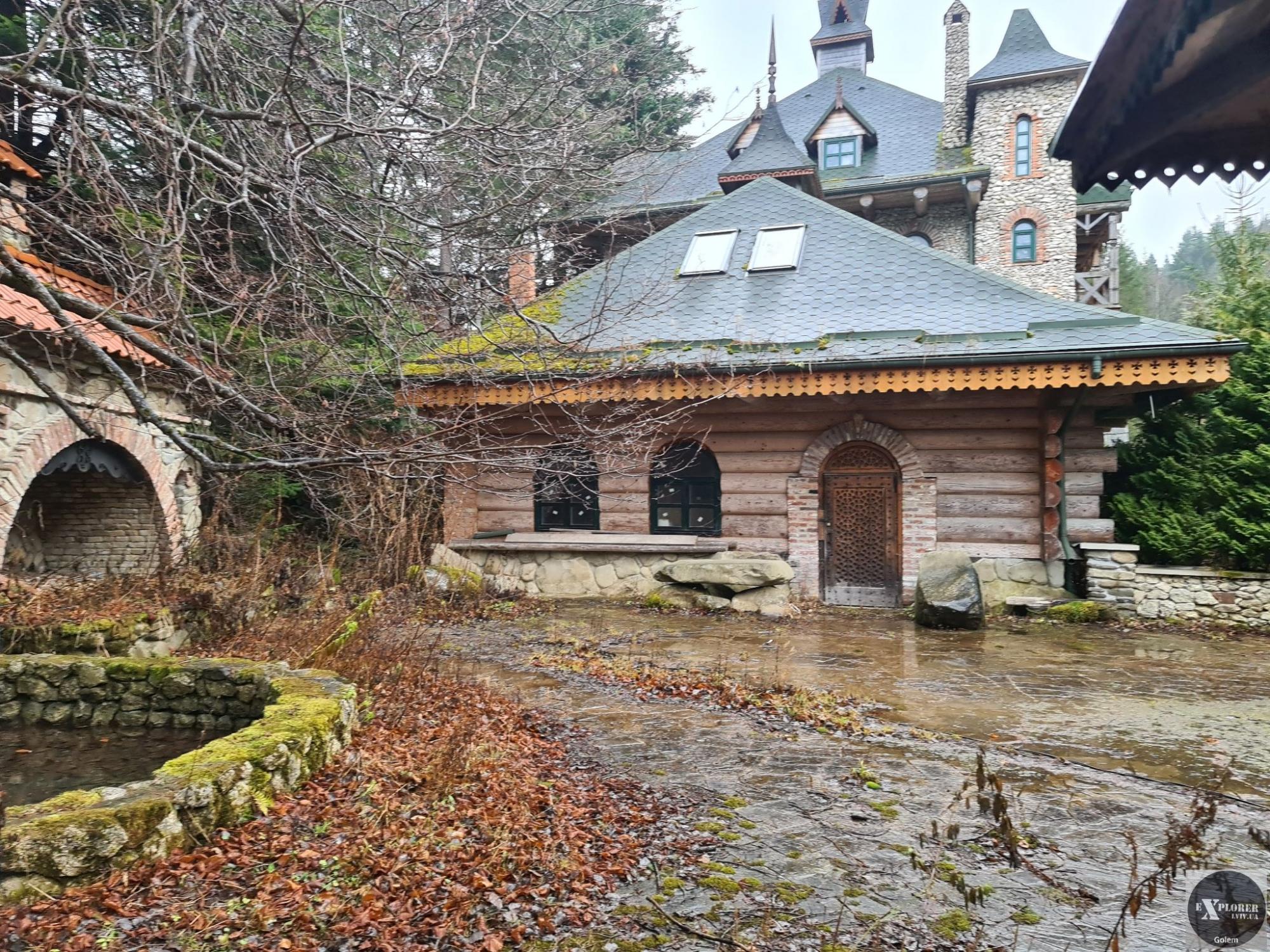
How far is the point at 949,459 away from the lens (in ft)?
35.4

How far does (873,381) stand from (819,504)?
2092 millimetres

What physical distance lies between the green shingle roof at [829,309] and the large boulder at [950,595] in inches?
105

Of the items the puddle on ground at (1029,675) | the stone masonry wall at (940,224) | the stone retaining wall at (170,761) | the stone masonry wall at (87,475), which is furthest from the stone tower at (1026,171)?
the stone retaining wall at (170,761)

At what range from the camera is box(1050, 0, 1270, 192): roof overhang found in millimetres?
2512

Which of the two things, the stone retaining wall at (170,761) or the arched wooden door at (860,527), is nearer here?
the stone retaining wall at (170,761)

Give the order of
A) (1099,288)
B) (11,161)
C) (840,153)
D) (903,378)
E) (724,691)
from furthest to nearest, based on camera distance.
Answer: (1099,288) < (840,153) < (903,378) < (11,161) < (724,691)

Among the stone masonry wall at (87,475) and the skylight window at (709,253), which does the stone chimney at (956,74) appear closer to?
the skylight window at (709,253)

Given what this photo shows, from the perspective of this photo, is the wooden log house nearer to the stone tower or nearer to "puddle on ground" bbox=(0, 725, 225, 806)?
"puddle on ground" bbox=(0, 725, 225, 806)

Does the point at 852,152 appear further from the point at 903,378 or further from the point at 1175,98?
the point at 1175,98

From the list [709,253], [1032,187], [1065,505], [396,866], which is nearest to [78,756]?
[396,866]

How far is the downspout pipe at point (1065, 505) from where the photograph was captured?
396 inches

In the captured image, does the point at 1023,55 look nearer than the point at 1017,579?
No

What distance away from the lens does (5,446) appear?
319 inches

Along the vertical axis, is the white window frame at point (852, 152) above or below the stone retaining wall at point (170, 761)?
above
